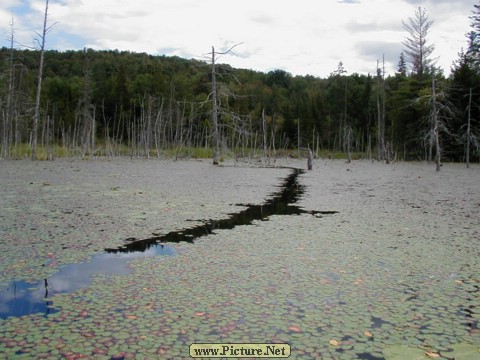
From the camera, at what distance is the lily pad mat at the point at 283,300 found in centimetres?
296

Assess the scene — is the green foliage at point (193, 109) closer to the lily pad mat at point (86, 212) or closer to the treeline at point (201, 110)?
the treeline at point (201, 110)

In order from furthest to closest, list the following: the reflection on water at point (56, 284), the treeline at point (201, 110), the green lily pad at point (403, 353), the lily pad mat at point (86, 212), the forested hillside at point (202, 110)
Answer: the treeline at point (201, 110) → the forested hillside at point (202, 110) → the lily pad mat at point (86, 212) → the reflection on water at point (56, 284) → the green lily pad at point (403, 353)

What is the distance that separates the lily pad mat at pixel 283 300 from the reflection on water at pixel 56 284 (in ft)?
0.50

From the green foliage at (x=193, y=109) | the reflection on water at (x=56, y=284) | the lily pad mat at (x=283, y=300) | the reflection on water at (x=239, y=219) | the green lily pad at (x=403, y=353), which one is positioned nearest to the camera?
the green lily pad at (x=403, y=353)

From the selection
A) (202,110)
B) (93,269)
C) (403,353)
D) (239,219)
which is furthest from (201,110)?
(403,353)

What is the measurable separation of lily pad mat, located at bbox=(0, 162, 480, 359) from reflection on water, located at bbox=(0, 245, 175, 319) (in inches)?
6.0

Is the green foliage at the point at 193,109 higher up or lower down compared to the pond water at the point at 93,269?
higher up

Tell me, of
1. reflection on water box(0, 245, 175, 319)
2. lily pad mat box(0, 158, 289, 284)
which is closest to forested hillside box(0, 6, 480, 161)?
lily pad mat box(0, 158, 289, 284)

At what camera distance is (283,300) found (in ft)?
12.4

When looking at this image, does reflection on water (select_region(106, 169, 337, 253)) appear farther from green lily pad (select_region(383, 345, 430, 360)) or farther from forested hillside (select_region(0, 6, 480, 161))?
forested hillside (select_region(0, 6, 480, 161))

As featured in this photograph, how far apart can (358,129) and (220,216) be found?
167 ft

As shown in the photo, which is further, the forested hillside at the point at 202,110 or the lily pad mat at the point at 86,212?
the forested hillside at the point at 202,110

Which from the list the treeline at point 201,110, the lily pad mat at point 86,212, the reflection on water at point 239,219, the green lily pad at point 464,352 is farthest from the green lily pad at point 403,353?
the treeline at point 201,110

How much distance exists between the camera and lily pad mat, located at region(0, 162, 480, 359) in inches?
116
